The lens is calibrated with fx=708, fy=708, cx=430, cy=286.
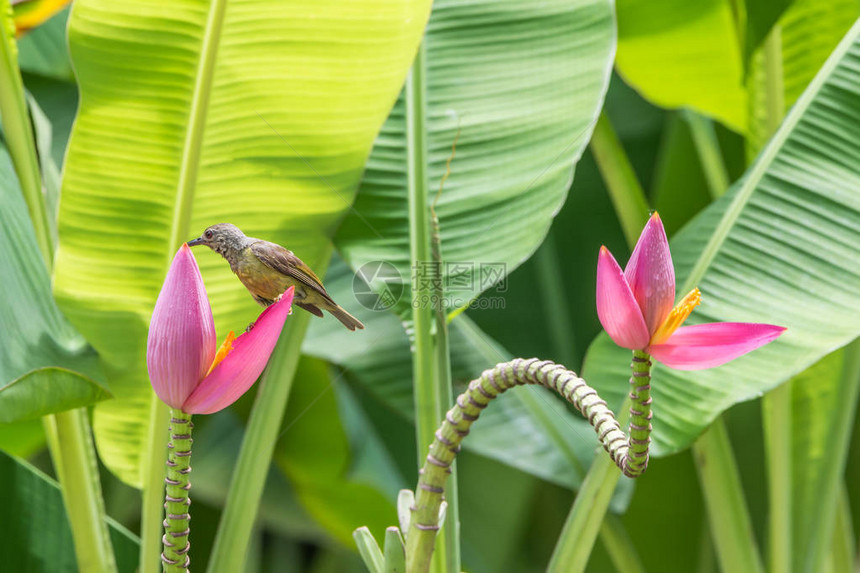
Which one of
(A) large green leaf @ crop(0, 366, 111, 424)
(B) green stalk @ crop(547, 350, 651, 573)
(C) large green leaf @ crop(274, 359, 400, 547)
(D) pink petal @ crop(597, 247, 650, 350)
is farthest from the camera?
(C) large green leaf @ crop(274, 359, 400, 547)

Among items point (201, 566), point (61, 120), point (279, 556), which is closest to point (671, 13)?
point (61, 120)

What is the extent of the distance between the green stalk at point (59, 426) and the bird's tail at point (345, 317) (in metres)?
0.35

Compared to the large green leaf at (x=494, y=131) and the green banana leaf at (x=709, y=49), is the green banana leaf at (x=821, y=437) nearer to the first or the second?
the green banana leaf at (x=709, y=49)

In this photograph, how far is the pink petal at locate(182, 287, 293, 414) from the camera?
19cm

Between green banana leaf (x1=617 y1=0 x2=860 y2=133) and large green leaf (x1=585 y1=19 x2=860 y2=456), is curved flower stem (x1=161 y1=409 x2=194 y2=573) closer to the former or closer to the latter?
large green leaf (x1=585 y1=19 x2=860 y2=456)

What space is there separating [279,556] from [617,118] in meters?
0.84

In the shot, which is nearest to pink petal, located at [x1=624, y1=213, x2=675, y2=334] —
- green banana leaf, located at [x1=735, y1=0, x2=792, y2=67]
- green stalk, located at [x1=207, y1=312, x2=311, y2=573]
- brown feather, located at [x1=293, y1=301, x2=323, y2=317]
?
brown feather, located at [x1=293, y1=301, x2=323, y2=317]

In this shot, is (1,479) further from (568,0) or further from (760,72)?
(760,72)

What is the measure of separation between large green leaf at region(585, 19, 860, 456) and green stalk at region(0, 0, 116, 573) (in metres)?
0.38

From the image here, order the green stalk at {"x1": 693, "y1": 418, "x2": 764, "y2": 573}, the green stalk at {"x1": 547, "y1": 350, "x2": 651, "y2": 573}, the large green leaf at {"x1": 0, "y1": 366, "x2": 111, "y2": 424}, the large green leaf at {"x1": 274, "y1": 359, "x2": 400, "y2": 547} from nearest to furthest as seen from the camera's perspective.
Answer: the large green leaf at {"x1": 0, "y1": 366, "x2": 111, "y2": 424}, the green stalk at {"x1": 547, "y1": 350, "x2": 651, "y2": 573}, the green stalk at {"x1": 693, "y1": 418, "x2": 764, "y2": 573}, the large green leaf at {"x1": 274, "y1": 359, "x2": 400, "y2": 547}

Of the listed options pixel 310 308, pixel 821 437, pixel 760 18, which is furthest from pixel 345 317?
pixel 821 437

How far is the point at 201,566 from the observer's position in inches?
36.2

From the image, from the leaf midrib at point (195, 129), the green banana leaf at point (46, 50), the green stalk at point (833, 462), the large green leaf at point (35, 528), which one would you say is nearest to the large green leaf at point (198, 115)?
the leaf midrib at point (195, 129)

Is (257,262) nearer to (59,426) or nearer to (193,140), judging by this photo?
(193,140)
